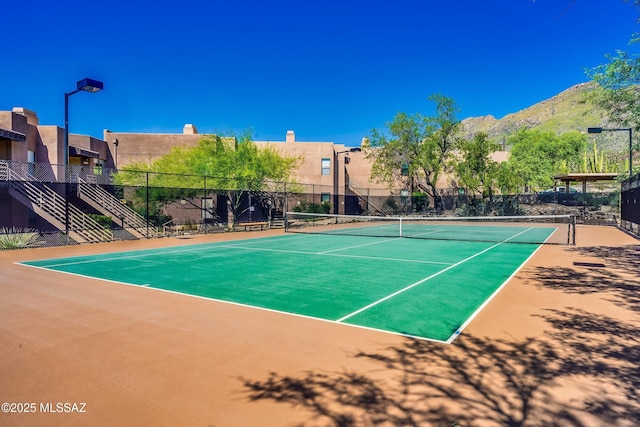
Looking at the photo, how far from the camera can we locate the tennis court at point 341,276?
6.84 metres

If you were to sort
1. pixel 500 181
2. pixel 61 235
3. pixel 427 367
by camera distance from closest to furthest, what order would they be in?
pixel 427 367
pixel 61 235
pixel 500 181

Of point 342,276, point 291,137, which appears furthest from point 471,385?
point 291,137

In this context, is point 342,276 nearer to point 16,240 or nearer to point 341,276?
point 341,276

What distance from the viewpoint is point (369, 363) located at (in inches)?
187

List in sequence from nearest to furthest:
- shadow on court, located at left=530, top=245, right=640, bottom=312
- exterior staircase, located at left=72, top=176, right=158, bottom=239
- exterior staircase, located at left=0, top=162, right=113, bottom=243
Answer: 1. shadow on court, located at left=530, top=245, right=640, bottom=312
2. exterior staircase, located at left=0, top=162, right=113, bottom=243
3. exterior staircase, located at left=72, top=176, right=158, bottom=239

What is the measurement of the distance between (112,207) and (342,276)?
61.1 ft

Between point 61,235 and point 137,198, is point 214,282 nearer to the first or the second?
point 61,235

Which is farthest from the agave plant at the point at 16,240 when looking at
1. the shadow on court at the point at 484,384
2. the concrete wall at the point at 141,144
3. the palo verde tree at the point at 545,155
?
the palo verde tree at the point at 545,155

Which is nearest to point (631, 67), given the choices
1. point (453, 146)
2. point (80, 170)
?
point (453, 146)

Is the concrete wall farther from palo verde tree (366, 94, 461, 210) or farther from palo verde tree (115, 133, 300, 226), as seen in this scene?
palo verde tree (366, 94, 461, 210)

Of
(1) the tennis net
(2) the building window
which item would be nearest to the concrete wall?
(2) the building window

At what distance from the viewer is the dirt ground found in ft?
11.9

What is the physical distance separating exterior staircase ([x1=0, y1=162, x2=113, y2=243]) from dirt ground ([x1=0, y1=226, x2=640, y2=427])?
1197cm

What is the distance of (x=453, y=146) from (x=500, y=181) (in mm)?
5625
